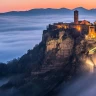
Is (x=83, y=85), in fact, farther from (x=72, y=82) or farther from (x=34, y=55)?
(x=34, y=55)

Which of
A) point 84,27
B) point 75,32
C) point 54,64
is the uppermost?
point 84,27

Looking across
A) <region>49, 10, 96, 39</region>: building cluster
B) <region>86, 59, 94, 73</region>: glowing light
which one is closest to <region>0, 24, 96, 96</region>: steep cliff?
<region>86, 59, 94, 73</region>: glowing light

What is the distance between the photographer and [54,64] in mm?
53844

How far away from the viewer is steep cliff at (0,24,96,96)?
50250 millimetres

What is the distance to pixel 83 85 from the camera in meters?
47.7

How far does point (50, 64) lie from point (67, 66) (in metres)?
3.36

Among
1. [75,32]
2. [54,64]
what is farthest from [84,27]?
[54,64]

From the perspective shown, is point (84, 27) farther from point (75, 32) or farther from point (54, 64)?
point (54, 64)

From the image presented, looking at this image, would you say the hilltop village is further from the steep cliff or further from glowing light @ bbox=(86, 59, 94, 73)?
glowing light @ bbox=(86, 59, 94, 73)

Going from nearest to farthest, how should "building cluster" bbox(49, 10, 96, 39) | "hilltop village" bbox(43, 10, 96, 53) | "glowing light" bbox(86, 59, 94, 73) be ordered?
"glowing light" bbox(86, 59, 94, 73), "hilltop village" bbox(43, 10, 96, 53), "building cluster" bbox(49, 10, 96, 39)

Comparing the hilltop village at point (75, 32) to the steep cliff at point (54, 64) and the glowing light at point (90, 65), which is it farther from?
the glowing light at point (90, 65)

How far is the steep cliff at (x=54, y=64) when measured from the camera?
50.2 metres

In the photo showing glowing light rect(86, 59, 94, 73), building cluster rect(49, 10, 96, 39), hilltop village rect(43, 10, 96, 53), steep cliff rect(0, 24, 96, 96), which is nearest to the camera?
glowing light rect(86, 59, 94, 73)

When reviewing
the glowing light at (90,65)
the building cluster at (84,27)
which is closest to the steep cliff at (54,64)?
the glowing light at (90,65)
